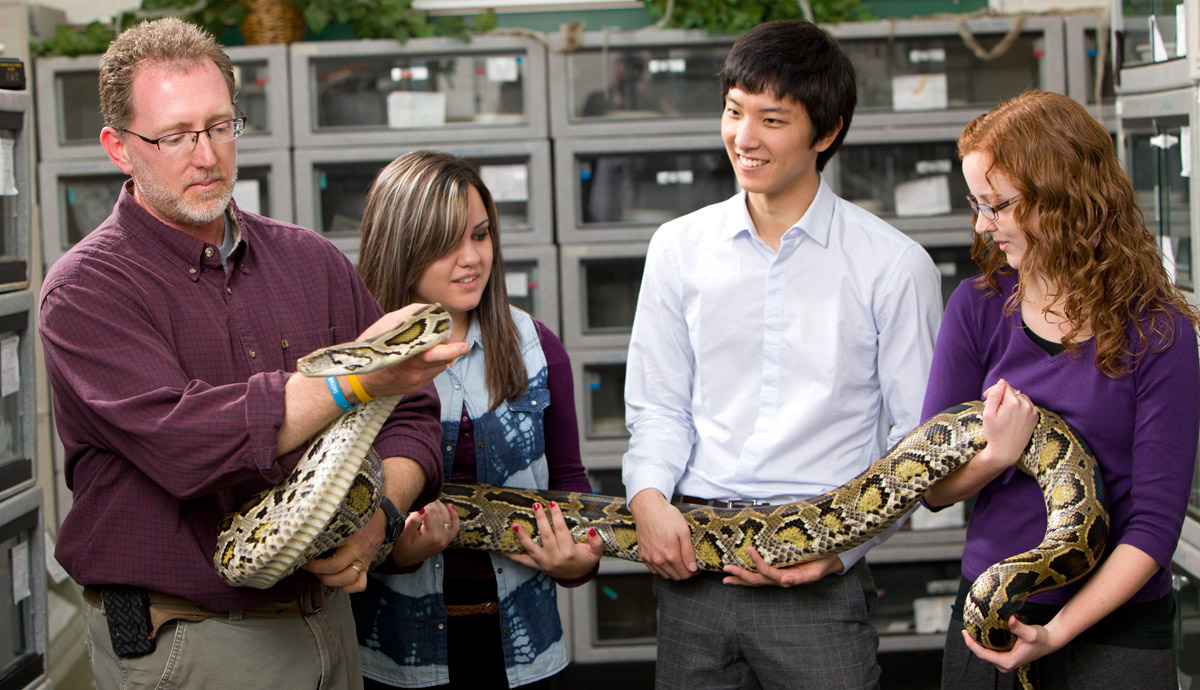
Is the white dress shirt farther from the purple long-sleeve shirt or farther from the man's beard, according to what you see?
the man's beard

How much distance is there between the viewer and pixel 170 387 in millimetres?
1736

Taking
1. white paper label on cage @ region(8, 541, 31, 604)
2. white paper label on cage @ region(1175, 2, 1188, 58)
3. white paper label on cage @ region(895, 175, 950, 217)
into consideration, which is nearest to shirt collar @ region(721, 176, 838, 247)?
white paper label on cage @ region(1175, 2, 1188, 58)

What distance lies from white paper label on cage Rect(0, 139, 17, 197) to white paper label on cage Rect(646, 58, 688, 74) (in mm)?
2808

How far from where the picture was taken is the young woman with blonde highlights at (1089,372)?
6.24 feet

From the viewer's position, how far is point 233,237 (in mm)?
2080

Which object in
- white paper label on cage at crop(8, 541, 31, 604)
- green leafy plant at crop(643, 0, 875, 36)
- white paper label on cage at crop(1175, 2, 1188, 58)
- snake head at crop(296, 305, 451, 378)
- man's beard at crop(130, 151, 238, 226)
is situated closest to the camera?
snake head at crop(296, 305, 451, 378)

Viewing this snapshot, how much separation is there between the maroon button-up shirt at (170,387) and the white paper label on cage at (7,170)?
1153 millimetres

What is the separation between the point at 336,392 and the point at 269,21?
143 inches

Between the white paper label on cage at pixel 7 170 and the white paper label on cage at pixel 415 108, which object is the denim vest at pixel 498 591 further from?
the white paper label on cage at pixel 415 108

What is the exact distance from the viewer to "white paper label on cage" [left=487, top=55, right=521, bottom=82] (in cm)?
475

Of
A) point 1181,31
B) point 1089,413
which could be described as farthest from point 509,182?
point 1089,413

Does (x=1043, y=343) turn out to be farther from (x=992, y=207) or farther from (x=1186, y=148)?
(x=1186, y=148)

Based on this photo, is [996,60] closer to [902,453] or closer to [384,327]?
[902,453]

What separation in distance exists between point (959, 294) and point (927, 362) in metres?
0.21
